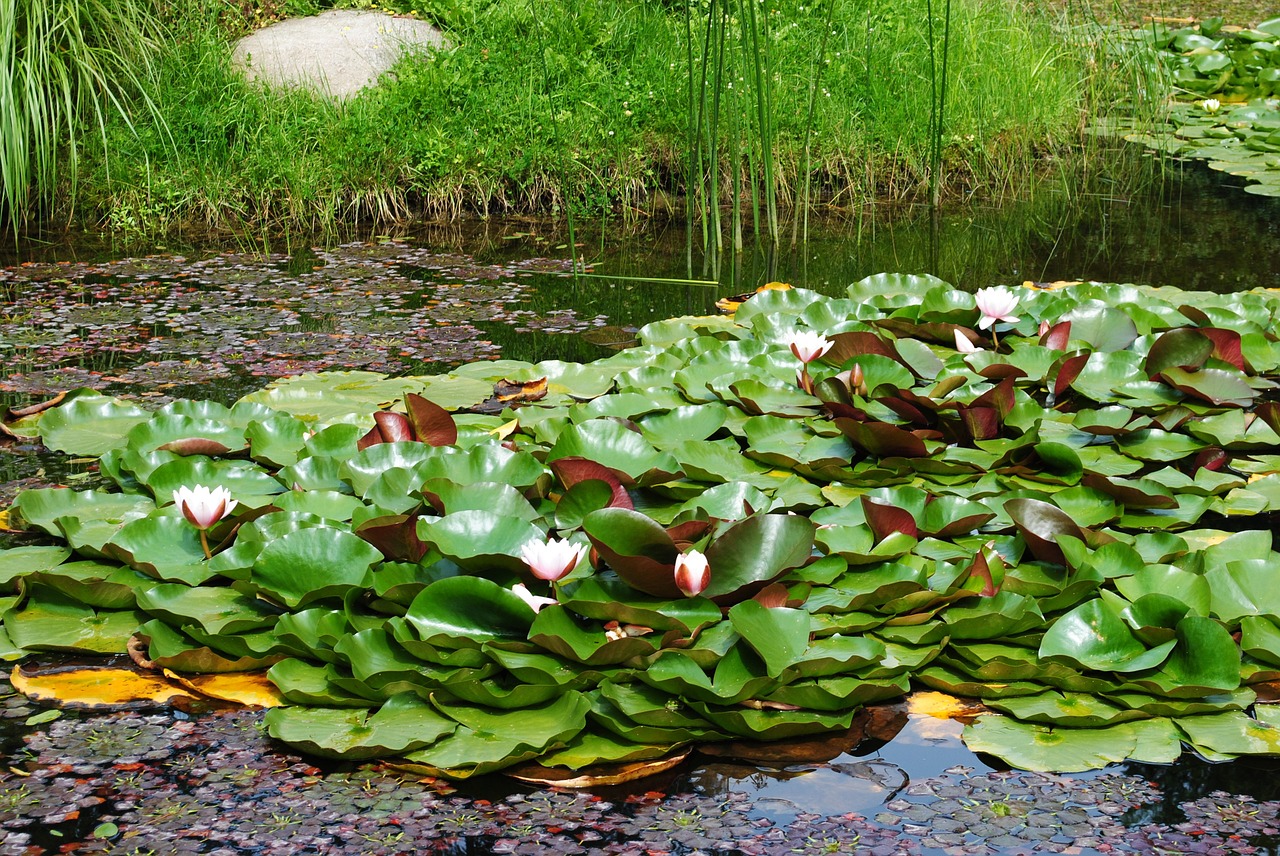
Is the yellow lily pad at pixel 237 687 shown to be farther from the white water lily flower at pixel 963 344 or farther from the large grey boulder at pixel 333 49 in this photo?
the large grey boulder at pixel 333 49

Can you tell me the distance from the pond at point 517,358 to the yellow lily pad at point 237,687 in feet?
0.11

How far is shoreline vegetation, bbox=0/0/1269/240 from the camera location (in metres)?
4.97

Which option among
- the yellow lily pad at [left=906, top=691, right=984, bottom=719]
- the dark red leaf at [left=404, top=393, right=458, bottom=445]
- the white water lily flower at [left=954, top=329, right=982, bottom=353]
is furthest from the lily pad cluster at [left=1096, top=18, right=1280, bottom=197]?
the yellow lily pad at [left=906, top=691, right=984, bottom=719]

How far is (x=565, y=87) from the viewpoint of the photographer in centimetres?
558

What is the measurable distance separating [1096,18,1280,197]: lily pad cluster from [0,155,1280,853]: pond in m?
0.46

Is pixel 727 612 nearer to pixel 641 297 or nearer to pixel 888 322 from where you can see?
pixel 888 322

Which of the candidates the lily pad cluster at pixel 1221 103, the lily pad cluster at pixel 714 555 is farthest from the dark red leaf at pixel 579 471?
the lily pad cluster at pixel 1221 103

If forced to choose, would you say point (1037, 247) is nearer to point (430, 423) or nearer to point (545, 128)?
point (545, 128)

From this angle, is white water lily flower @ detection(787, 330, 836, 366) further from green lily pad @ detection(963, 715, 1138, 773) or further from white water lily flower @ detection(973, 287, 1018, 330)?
green lily pad @ detection(963, 715, 1138, 773)

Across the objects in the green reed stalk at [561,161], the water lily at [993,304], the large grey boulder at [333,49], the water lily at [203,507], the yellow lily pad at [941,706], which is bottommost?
the yellow lily pad at [941,706]

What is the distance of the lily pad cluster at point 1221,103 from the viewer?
20.4ft

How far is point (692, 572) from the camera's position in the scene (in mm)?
1746

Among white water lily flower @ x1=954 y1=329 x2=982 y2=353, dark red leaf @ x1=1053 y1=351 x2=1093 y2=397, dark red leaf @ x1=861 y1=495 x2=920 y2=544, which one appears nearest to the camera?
dark red leaf @ x1=861 y1=495 x2=920 y2=544

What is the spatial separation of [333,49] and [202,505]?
4796mm
